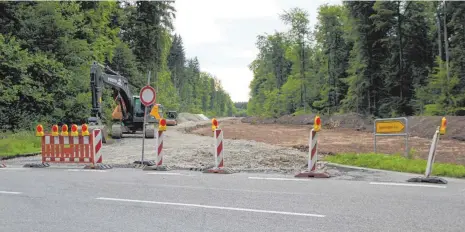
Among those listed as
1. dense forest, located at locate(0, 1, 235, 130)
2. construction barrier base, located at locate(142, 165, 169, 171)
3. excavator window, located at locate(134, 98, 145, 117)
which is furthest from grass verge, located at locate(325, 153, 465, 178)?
dense forest, located at locate(0, 1, 235, 130)

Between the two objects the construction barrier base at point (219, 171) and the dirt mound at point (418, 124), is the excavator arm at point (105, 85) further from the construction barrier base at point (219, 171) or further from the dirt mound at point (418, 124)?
the dirt mound at point (418, 124)

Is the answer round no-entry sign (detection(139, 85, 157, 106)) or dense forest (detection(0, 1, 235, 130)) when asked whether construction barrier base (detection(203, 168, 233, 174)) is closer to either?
round no-entry sign (detection(139, 85, 157, 106))

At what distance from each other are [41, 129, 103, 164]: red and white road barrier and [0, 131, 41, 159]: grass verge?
4.51 meters

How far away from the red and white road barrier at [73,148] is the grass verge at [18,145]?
14.8 ft

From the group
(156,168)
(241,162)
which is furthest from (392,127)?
(156,168)

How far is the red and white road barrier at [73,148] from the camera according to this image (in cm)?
1412

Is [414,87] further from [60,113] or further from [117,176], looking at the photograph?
[117,176]

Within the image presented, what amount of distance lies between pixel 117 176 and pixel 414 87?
40551 mm

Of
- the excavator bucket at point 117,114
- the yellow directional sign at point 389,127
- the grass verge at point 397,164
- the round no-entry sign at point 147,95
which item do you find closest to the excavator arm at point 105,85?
the excavator bucket at point 117,114

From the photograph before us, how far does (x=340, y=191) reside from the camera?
848 cm

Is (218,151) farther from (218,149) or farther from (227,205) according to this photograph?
(227,205)

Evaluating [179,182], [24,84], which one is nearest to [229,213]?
[179,182]

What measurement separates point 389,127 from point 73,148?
1046cm

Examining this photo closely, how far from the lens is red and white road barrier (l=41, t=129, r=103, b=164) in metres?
14.1
